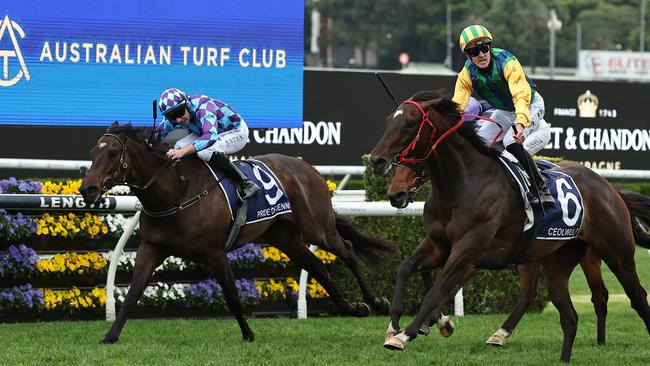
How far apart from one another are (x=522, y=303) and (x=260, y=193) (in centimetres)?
168

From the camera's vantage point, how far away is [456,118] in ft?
20.1

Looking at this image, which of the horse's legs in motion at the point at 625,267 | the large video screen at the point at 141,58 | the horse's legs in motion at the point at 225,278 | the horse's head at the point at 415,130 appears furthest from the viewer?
the large video screen at the point at 141,58

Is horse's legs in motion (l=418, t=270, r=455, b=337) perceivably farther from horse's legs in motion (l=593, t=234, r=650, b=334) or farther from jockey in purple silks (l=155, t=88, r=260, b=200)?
jockey in purple silks (l=155, t=88, r=260, b=200)

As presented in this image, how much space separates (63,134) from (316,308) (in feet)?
9.57

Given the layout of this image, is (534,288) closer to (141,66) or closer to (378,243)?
(378,243)

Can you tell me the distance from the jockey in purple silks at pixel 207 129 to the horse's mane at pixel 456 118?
136 cm

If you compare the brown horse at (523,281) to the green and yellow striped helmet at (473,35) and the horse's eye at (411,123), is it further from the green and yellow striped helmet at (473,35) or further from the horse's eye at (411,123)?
the green and yellow striped helmet at (473,35)

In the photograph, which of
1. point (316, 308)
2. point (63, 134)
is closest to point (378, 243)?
point (316, 308)

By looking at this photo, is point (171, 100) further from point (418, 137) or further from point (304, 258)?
point (418, 137)

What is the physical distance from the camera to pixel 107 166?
645 centimetres

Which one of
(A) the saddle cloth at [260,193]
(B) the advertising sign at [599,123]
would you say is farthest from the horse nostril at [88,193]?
(B) the advertising sign at [599,123]

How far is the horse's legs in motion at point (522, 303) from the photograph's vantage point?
22.6 feet

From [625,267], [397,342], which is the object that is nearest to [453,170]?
[397,342]

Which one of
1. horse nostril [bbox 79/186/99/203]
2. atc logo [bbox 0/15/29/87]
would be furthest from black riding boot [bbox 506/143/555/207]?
atc logo [bbox 0/15/29/87]
